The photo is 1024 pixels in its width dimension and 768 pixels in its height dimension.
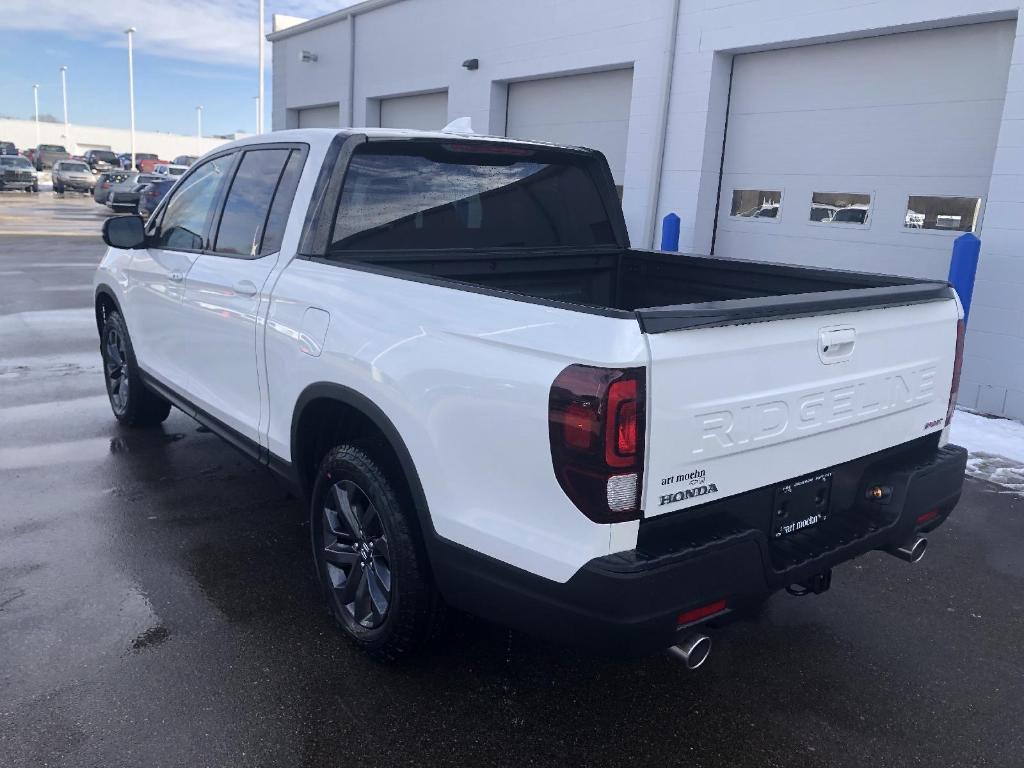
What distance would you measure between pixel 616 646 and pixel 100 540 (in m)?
2.92

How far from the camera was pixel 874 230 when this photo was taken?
8.42 m

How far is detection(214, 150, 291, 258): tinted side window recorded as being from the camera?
3924 mm

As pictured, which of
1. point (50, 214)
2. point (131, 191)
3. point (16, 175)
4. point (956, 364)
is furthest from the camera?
point (16, 175)

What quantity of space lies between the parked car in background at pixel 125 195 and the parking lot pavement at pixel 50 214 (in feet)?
1.75

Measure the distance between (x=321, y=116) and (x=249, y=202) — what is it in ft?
55.1

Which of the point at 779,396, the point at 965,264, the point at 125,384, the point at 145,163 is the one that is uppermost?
the point at 145,163

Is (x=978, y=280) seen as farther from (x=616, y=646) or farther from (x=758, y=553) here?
(x=616, y=646)

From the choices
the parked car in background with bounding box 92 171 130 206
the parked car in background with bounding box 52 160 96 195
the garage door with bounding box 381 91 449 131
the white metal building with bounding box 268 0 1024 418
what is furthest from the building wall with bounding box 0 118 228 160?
the white metal building with bounding box 268 0 1024 418

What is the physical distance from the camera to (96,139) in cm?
10019

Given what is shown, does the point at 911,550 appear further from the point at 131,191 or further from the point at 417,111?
the point at 131,191

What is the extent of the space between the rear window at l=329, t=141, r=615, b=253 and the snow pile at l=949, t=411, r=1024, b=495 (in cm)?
327

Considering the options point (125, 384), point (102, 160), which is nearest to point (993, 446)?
point (125, 384)

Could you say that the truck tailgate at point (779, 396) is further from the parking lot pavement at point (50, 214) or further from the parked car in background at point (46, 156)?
the parked car in background at point (46, 156)

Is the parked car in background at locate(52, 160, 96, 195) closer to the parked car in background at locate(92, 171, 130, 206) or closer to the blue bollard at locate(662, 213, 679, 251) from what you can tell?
the parked car in background at locate(92, 171, 130, 206)
